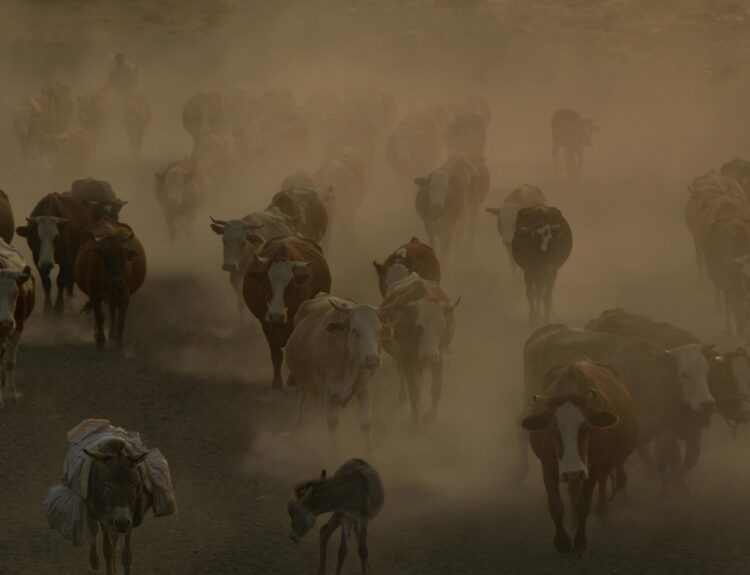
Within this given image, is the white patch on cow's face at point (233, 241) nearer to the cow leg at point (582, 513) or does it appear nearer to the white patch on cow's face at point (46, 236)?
the white patch on cow's face at point (46, 236)

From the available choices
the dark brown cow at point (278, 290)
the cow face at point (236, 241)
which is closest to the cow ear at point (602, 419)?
the dark brown cow at point (278, 290)

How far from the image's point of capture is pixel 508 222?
1066 inches

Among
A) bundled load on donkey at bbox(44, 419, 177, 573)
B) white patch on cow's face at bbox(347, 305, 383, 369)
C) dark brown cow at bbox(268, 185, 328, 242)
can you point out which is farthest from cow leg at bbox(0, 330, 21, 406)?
dark brown cow at bbox(268, 185, 328, 242)

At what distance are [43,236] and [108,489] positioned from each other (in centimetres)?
1153

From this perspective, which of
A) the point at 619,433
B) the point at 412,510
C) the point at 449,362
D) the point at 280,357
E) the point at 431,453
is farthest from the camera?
the point at 449,362

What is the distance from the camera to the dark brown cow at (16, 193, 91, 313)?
24031mm

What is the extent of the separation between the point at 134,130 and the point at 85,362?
19.9 metres

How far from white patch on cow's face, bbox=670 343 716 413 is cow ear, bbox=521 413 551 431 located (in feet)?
8.98

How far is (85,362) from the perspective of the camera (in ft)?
71.3

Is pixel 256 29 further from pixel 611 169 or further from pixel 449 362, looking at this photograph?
pixel 449 362

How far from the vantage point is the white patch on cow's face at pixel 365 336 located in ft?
56.2

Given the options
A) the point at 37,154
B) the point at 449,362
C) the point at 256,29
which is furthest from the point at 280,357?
the point at 256,29

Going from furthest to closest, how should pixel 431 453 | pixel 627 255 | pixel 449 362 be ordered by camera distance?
pixel 627 255, pixel 449 362, pixel 431 453

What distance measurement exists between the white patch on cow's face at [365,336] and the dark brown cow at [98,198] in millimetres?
10015
